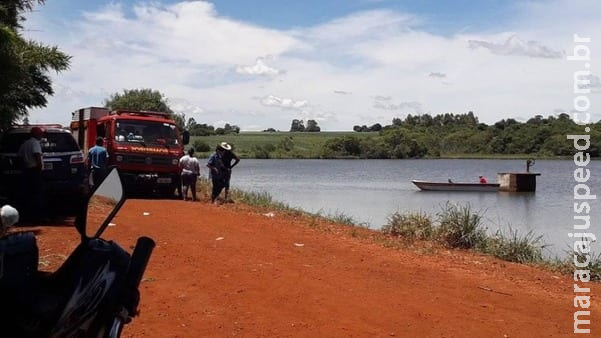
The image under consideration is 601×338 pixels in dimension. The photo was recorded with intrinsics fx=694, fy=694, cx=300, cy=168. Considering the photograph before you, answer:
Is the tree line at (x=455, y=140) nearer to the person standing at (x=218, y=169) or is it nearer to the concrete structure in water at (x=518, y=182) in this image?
the concrete structure in water at (x=518, y=182)

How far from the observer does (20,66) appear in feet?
36.3

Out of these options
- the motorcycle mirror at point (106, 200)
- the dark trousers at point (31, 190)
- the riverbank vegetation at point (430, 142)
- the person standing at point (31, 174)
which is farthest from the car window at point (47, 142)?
the riverbank vegetation at point (430, 142)

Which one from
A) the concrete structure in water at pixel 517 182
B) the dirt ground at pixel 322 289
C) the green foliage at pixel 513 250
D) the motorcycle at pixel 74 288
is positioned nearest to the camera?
the motorcycle at pixel 74 288

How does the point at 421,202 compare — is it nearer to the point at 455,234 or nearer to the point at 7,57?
the point at 455,234

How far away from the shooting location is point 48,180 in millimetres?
13219

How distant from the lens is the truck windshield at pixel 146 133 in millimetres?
19453

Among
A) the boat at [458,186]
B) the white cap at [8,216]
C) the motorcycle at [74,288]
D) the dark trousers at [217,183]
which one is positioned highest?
the white cap at [8,216]

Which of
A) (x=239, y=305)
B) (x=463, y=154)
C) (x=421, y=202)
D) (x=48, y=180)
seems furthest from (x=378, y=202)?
(x=463, y=154)

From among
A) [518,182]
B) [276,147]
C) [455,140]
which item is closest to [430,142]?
[455,140]

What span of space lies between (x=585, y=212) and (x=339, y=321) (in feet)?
71.2

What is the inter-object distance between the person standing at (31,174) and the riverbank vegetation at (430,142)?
69638 mm

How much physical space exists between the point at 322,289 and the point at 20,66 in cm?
641

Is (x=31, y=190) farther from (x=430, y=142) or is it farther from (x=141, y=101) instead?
(x=430, y=142)

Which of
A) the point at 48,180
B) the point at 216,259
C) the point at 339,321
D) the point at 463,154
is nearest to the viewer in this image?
the point at 339,321
